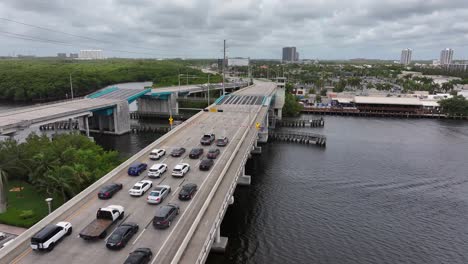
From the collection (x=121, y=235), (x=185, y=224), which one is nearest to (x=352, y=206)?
(x=185, y=224)

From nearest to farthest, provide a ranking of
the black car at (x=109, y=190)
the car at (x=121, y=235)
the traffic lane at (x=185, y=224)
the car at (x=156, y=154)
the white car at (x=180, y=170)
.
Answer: the traffic lane at (x=185, y=224), the car at (x=121, y=235), the black car at (x=109, y=190), the white car at (x=180, y=170), the car at (x=156, y=154)

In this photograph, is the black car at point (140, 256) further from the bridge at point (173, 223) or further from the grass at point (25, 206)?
the grass at point (25, 206)

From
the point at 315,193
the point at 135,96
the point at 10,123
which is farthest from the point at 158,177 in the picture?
the point at 135,96

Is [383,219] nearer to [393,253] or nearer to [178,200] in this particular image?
[393,253]

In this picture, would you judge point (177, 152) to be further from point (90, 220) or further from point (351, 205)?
point (351, 205)

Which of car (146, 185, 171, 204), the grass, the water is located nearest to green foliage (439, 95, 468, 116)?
the water

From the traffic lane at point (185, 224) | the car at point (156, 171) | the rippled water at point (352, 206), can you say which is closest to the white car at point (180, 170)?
the car at point (156, 171)
